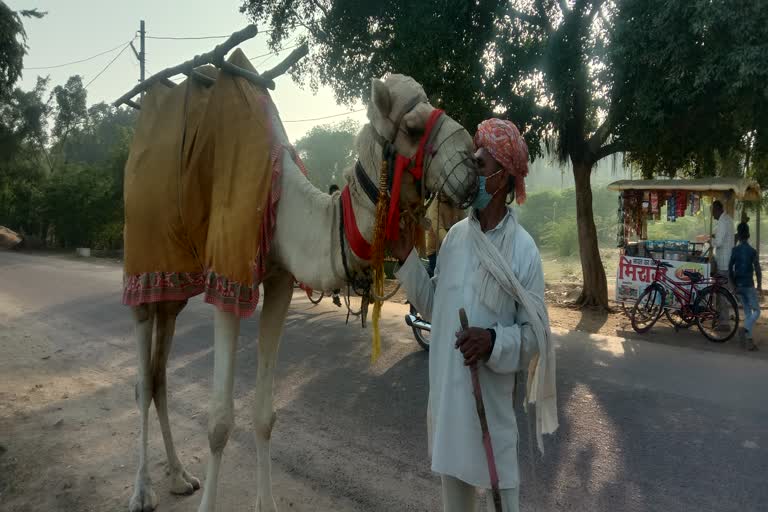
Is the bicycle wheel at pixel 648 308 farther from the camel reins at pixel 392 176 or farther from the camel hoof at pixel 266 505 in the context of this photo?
the camel reins at pixel 392 176

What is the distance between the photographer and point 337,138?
45.5 metres

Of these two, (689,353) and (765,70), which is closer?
(765,70)

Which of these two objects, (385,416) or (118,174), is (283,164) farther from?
(118,174)

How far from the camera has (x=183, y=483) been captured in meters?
3.41

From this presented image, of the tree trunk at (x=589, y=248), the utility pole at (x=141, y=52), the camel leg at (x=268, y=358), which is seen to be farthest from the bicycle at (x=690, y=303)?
the utility pole at (x=141, y=52)

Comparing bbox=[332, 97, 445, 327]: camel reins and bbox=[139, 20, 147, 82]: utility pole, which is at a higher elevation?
bbox=[139, 20, 147, 82]: utility pole

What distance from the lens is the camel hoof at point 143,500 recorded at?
3168 mm

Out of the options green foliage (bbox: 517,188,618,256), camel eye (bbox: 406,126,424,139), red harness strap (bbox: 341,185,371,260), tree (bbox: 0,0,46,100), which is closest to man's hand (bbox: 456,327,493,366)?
red harness strap (bbox: 341,185,371,260)

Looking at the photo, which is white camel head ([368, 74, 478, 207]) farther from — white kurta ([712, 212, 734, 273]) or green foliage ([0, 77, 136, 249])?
green foliage ([0, 77, 136, 249])

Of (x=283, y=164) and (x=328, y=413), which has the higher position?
(x=283, y=164)

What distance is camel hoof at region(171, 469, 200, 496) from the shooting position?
11.1 ft

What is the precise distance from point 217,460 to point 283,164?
1563 mm

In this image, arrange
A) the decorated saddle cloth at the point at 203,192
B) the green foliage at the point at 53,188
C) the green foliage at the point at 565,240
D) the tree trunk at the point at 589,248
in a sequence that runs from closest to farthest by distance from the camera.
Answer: the decorated saddle cloth at the point at 203,192 < the tree trunk at the point at 589,248 < the green foliage at the point at 53,188 < the green foliage at the point at 565,240

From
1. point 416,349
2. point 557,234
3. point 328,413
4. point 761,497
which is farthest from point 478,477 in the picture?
point 557,234
